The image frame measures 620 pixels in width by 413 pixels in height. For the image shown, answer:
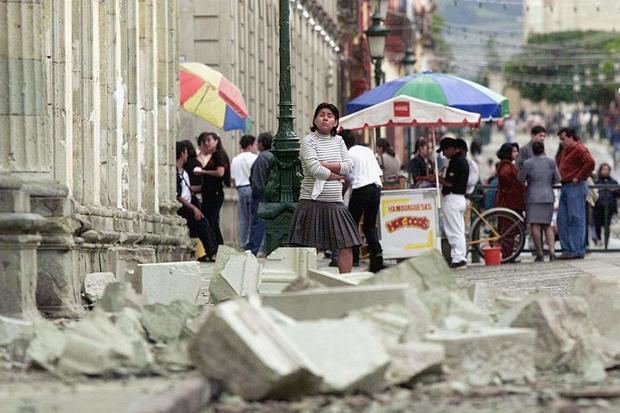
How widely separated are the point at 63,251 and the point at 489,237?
486 inches

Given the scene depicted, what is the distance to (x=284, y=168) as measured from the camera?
20.5 metres

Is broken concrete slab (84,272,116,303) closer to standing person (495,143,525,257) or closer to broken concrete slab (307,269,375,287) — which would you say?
broken concrete slab (307,269,375,287)

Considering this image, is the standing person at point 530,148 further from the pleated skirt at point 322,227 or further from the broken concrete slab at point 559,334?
the broken concrete slab at point 559,334

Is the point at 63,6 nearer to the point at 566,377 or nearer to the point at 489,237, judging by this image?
the point at 566,377

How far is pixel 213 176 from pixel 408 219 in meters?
3.29

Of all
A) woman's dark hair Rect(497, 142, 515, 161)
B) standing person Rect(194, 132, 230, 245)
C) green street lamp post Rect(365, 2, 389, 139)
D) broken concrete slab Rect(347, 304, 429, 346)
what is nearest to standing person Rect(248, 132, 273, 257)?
standing person Rect(194, 132, 230, 245)

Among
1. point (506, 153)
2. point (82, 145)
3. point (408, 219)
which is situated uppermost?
point (82, 145)

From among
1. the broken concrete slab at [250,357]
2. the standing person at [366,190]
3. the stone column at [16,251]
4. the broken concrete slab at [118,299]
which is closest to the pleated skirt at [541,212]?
the standing person at [366,190]

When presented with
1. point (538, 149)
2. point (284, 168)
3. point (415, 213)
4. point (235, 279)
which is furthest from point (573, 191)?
point (235, 279)

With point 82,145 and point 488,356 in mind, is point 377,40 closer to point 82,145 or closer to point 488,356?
point 82,145

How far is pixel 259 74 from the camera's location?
4009 cm

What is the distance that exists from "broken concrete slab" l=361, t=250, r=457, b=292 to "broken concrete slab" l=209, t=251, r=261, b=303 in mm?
3519

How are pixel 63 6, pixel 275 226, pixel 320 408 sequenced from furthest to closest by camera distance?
pixel 275 226 → pixel 63 6 → pixel 320 408

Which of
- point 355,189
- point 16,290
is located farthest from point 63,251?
point 355,189
